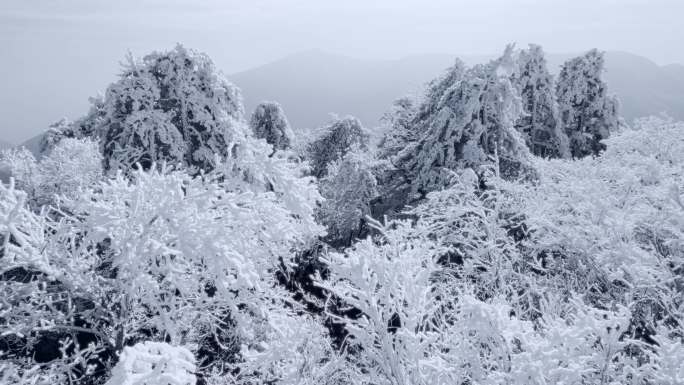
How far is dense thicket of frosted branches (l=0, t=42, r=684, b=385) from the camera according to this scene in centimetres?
500

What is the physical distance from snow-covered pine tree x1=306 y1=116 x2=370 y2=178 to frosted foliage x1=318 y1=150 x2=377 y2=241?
30.6 ft

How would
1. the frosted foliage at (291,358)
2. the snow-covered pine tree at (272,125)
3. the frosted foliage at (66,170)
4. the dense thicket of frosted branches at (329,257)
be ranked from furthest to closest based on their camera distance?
1. the snow-covered pine tree at (272,125)
2. the frosted foliage at (66,170)
3. the frosted foliage at (291,358)
4. the dense thicket of frosted branches at (329,257)

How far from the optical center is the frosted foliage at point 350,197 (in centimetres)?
1623

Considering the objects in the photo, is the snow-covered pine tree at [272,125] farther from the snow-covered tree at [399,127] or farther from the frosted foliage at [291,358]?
the frosted foliage at [291,358]

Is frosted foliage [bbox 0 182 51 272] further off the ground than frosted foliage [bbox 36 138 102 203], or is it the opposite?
frosted foliage [bbox 0 182 51 272]

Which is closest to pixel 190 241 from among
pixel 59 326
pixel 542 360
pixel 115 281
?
pixel 115 281

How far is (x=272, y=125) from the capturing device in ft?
90.4

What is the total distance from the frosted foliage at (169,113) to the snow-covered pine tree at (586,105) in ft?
59.3

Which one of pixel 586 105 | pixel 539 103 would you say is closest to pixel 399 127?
pixel 539 103

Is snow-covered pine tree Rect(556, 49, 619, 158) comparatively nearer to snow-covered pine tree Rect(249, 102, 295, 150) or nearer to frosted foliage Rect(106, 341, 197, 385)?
snow-covered pine tree Rect(249, 102, 295, 150)

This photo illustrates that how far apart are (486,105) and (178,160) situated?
26.9 feet

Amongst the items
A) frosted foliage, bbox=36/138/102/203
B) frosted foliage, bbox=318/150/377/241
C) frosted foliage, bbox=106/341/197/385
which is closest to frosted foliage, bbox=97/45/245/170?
frosted foliage, bbox=36/138/102/203

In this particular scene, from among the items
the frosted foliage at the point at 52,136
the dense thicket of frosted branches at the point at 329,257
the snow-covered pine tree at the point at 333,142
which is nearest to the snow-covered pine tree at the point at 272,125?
the snow-covered pine tree at the point at 333,142

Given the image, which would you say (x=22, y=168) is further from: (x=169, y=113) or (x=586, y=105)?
(x=586, y=105)
